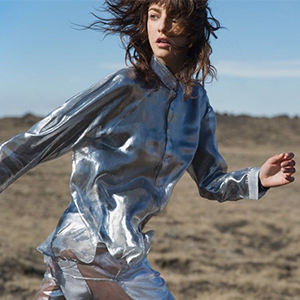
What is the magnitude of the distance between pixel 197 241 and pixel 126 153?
449 inches

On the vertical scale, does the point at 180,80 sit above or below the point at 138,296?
above

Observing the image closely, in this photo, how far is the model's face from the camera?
2.96 m

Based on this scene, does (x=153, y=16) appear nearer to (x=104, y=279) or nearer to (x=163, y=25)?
(x=163, y=25)

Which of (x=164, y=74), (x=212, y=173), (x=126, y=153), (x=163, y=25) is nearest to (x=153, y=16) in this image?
(x=163, y=25)

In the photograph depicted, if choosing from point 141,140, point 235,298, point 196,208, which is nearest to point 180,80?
point 141,140

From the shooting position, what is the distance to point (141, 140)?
113 inches

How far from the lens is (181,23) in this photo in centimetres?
297

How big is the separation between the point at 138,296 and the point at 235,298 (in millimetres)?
7418

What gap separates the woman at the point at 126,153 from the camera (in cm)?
280

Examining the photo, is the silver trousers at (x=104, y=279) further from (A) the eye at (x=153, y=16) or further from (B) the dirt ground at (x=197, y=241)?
(B) the dirt ground at (x=197, y=241)

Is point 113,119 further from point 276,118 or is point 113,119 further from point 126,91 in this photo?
point 276,118

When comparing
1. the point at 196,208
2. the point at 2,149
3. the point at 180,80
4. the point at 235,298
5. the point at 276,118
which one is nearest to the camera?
the point at 2,149

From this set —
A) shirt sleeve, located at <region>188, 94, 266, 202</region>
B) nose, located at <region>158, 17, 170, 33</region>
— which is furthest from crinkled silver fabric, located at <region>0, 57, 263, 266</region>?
shirt sleeve, located at <region>188, 94, 266, 202</region>

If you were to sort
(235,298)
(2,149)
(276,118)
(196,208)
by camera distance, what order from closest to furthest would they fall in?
(2,149) → (235,298) → (196,208) → (276,118)
